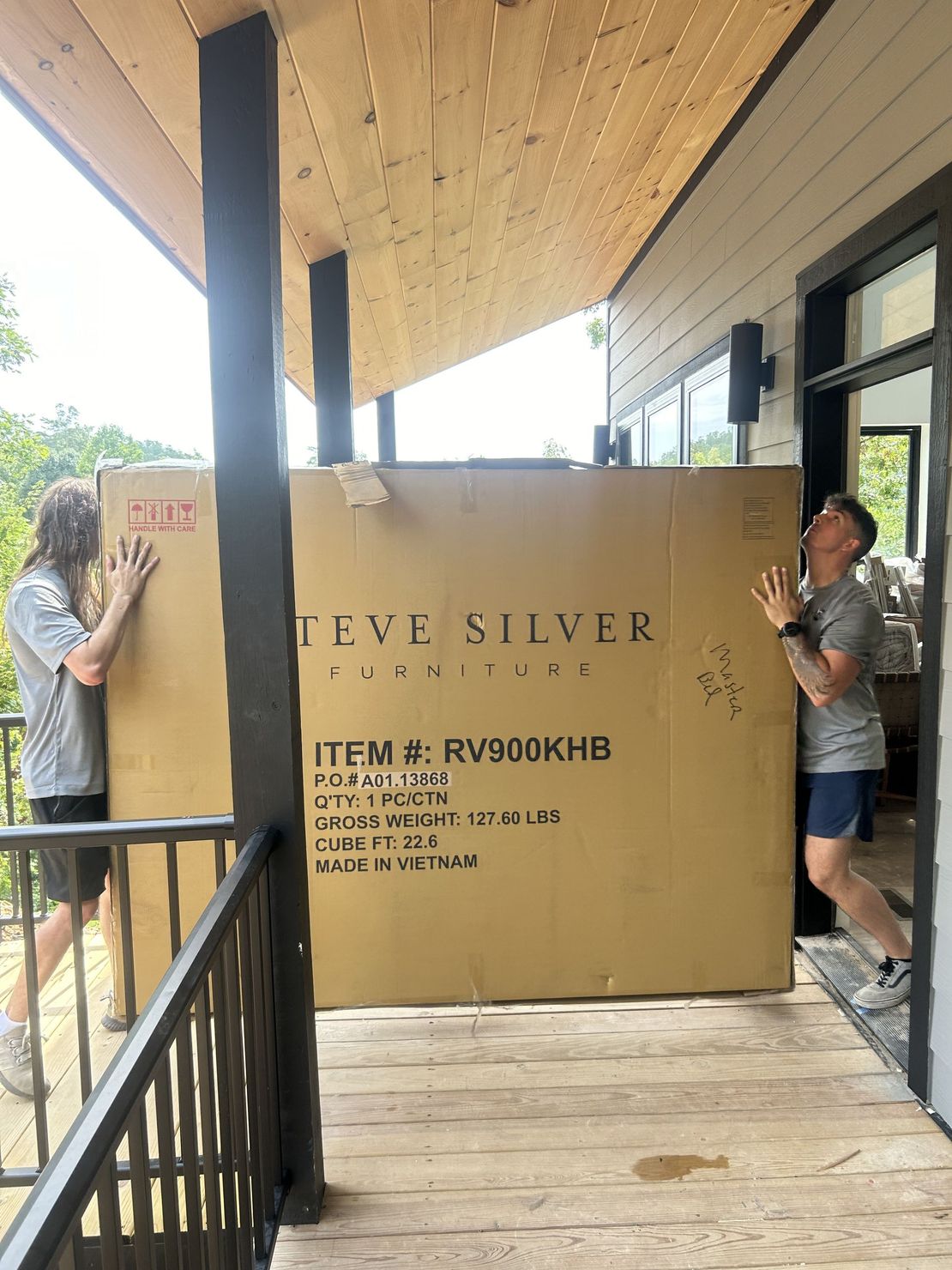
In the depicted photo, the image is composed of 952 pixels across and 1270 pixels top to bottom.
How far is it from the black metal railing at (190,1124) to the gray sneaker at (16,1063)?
475 mm

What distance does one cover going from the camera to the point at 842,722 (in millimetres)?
2371

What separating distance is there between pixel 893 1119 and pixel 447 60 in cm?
283

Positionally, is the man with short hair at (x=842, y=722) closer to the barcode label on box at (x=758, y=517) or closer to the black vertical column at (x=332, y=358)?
the barcode label on box at (x=758, y=517)

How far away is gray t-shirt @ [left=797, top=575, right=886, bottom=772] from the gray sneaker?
2.41 m

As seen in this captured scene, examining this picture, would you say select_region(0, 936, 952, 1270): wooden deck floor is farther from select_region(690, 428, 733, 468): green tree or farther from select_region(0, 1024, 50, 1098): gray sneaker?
select_region(690, 428, 733, 468): green tree

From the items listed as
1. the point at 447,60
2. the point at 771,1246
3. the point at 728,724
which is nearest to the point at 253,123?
the point at 447,60

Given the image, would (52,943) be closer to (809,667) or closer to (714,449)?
(809,667)

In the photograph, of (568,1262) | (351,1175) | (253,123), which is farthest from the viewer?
(351,1175)

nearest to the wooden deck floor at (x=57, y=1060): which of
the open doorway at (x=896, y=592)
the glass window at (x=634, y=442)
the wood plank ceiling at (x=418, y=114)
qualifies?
the wood plank ceiling at (x=418, y=114)

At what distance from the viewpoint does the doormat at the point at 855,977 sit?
2266 millimetres

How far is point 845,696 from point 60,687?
224 cm

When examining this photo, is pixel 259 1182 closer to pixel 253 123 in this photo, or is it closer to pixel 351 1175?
pixel 351 1175

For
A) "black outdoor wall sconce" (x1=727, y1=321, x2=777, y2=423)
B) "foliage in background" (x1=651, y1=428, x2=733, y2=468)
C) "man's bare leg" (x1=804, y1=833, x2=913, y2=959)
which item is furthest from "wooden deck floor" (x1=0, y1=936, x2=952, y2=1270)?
"foliage in background" (x1=651, y1=428, x2=733, y2=468)

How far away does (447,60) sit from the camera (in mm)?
1989
